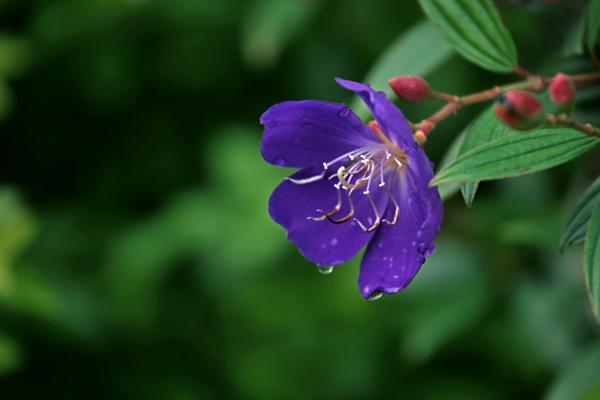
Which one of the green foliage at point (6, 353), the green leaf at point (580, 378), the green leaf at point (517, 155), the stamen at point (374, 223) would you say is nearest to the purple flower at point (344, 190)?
the stamen at point (374, 223)

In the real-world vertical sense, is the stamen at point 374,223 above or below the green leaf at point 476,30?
below

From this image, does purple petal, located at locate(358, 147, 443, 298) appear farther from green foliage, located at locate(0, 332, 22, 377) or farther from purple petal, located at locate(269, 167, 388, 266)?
green foliage, located at locate(0, 332, 22, 377)

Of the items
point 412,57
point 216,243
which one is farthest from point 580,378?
point 216,243

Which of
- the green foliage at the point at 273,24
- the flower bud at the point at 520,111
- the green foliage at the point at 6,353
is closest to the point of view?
the flower bud at the point at 520,111

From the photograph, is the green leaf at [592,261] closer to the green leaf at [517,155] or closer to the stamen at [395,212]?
the green leaf at [517,155]

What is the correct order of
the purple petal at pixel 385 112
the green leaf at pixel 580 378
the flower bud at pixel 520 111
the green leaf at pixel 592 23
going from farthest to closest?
1. the green leaf at pixel 580 378
2. the green leaf at pixel 592 23
3. the purple petal at pixel 385 112
4. the flower bud at pixel 520 111

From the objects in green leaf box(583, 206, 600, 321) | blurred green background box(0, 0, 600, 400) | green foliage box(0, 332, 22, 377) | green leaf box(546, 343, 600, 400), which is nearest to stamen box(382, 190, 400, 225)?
green leaf box(583, 206, 600, 321)

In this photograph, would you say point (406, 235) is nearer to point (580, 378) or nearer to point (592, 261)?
point (592, 261)
